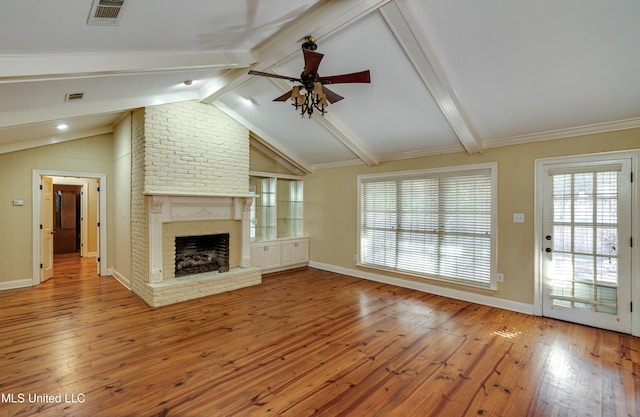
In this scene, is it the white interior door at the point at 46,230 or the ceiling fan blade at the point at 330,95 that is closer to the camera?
the ceiling fan blade at the point at 330,95

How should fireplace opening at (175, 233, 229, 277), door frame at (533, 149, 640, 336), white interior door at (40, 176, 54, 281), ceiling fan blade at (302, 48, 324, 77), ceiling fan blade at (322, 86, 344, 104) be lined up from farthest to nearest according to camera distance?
white interior door at (40, 176, 54, 281) < fireplace opening at (175, 233, 229, 277) < door frame at (533, 149, 640, 336) < ceiling fan blade at (322, 86, 344, 104) < ceiling fan blade at (302, 48, 324, 77)

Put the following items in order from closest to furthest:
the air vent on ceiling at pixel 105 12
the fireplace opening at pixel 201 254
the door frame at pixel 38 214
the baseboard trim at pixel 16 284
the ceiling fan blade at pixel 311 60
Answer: the air vent on ceiling at pixel 105 12
the ceiling fan blade at pixel 311 60
the baseboard trim at pixel 16 284
the fireplace opening at pixel 201 254
the door frame at pixel 38 214

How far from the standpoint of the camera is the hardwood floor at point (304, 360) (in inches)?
88.5

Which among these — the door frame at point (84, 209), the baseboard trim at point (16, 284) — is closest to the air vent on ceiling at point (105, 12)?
the baseboard trim at point (16, 284)

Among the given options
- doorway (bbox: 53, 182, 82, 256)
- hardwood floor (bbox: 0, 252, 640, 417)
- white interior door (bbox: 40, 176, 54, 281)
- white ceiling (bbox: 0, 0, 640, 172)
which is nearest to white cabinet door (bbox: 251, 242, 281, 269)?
hardwood floor (bbox: 0, 252, 640, 417)

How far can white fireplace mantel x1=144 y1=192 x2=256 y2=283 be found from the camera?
4.59 metres

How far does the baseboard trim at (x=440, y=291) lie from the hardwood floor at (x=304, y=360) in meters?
0.22

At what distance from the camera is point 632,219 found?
137 inches

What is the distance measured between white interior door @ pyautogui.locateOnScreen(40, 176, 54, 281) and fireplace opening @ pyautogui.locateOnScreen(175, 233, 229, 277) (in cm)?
273

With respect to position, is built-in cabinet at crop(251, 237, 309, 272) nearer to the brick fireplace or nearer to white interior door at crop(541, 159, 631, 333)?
the brick fireplace

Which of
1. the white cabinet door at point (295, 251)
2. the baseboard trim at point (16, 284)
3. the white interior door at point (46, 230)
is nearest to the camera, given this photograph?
the baseboard trim at point (16, 284)

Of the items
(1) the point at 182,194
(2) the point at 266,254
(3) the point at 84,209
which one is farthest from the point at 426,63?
(3) the point at 84,209

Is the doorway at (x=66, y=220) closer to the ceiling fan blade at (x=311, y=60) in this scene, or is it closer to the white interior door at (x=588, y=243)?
the ceiling fan blade at (x=311, y=60)

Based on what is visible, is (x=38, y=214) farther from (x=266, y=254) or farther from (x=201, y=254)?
(x=266, y=254)
